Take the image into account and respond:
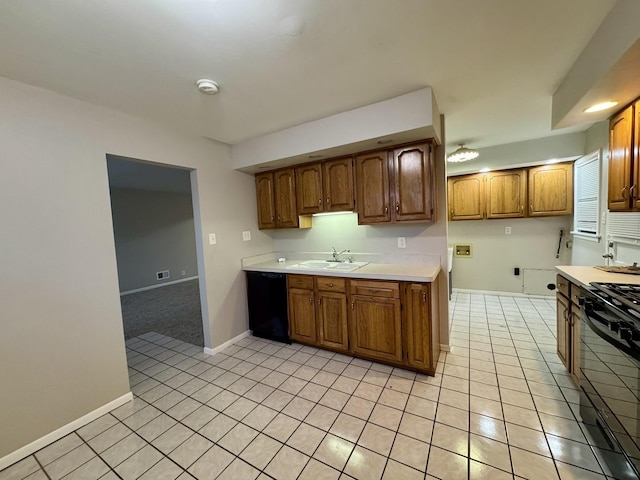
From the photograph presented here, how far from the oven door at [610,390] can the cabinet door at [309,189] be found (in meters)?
2.38

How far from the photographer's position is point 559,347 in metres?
2.30

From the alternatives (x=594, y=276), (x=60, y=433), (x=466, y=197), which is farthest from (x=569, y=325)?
(x=60, y=433)

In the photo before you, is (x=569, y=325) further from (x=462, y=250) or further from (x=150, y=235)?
(x=150, y=235)

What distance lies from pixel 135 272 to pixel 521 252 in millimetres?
7961

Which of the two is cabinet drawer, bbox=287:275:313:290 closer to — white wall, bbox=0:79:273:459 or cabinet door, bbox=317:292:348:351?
cabinet door, bbox=317:292:348:351

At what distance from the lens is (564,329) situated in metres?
2.14

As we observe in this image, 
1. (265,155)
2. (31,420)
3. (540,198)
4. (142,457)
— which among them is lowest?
(142,457)

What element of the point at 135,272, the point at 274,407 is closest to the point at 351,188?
the point at 274,407

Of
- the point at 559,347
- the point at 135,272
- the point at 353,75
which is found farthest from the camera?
the point at 135,272

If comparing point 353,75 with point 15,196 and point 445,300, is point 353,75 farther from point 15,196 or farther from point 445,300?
point 15,196

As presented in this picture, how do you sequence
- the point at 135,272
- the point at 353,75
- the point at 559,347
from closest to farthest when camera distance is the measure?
the point at 353,75 < the point at 559,347 < the point at 135,272

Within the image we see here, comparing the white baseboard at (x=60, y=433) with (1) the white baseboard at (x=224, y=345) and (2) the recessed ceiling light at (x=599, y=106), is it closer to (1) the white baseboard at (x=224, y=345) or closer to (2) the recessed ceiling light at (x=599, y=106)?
(1) the white baseboard at (x=224, y=345)

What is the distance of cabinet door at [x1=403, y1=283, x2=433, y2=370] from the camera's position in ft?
7.33

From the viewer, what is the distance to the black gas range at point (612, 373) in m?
1.17
